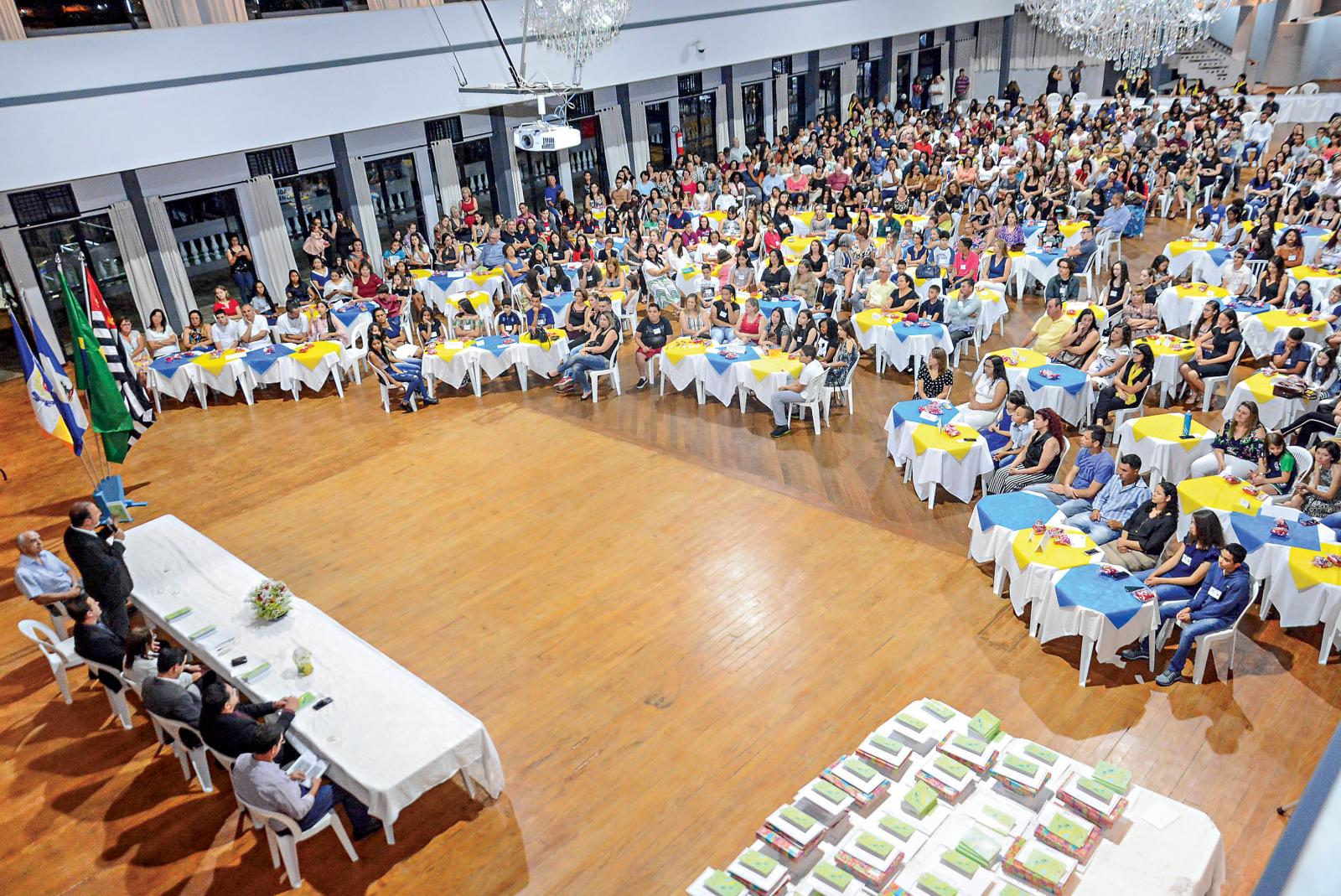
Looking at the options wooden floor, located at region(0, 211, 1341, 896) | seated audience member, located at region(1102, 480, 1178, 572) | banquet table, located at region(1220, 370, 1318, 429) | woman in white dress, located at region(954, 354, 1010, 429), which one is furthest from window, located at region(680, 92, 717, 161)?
A: seated audience member, located at region(1102, 480, 1178, 572)

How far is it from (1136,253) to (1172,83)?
63.9ft

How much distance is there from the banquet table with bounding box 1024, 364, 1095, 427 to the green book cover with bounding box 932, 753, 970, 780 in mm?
5614

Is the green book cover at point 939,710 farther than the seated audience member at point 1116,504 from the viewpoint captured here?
No

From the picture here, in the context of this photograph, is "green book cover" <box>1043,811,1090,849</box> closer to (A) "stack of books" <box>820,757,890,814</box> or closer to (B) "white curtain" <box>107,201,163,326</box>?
(A) "stack of books" <box>820,757,890,814</box>

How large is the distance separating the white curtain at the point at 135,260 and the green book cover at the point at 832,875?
13.9 m

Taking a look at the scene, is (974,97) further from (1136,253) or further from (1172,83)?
(1136,253)

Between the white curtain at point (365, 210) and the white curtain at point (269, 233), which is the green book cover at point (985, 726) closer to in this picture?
the white curtain at point (269, 233)

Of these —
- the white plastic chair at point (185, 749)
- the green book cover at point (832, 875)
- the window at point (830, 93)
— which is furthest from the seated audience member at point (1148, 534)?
the window at point (830, 93)

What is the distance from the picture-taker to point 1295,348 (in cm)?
901

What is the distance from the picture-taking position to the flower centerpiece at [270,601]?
6500 millimetres

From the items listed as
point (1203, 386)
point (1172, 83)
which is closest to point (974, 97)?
point (1172, 83)

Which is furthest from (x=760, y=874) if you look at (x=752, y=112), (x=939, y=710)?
(x=752, y=112)

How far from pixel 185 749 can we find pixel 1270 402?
9940 mm
